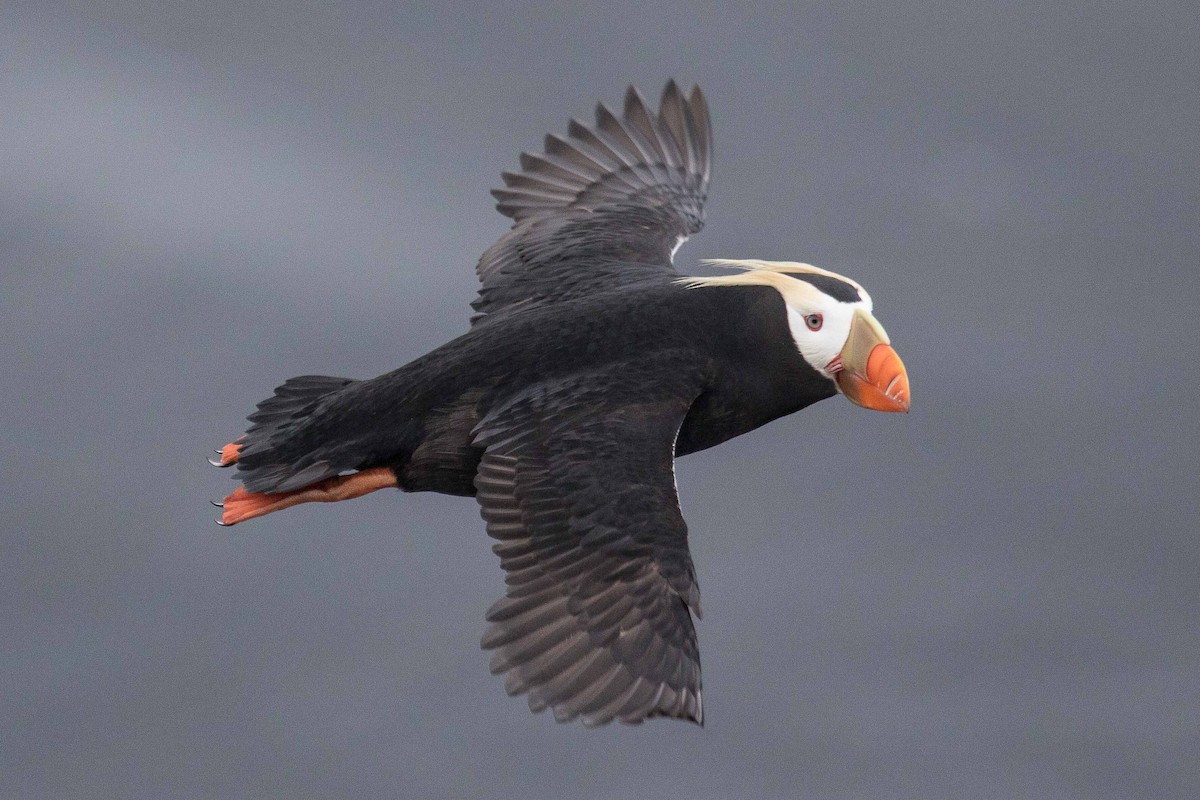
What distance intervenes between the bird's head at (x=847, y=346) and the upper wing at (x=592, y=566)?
0.93 meters

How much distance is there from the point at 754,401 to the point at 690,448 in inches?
13.0

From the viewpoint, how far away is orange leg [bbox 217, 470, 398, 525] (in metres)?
8.64

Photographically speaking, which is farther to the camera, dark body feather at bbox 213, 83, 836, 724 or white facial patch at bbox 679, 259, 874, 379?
white facial patch at bbox 679, 259, 874, 379

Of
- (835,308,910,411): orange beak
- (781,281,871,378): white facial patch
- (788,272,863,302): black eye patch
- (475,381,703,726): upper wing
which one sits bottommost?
(475,381,703,726): upper wing

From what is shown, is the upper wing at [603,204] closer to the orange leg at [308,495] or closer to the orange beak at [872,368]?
the orange beak at [872,368]

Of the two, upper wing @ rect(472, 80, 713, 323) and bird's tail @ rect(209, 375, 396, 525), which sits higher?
upper wing @ rect(472, 80, 713, 323)

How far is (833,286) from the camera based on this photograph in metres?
8.95

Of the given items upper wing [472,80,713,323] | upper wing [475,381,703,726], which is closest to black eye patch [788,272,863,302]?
upper wing [472,80,713,323]

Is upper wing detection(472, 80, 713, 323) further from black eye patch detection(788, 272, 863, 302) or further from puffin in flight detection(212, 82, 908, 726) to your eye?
black eye patch detection(788, 272, 863, 302)

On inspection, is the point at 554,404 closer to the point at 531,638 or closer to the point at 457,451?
the point at 457,451

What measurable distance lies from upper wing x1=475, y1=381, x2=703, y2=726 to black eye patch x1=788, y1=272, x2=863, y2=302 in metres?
1.16

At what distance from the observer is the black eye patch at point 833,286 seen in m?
8.91

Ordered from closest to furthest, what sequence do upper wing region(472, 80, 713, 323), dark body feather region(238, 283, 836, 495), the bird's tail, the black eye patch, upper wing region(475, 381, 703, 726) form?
upper wing region(475, 381, 703, 726) < dark body feather region(238, 283, 836, 495) < the bird's tail < the black eye patch < upper wing region(472, 80, 713, 323)

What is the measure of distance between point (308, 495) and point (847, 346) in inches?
92.7
